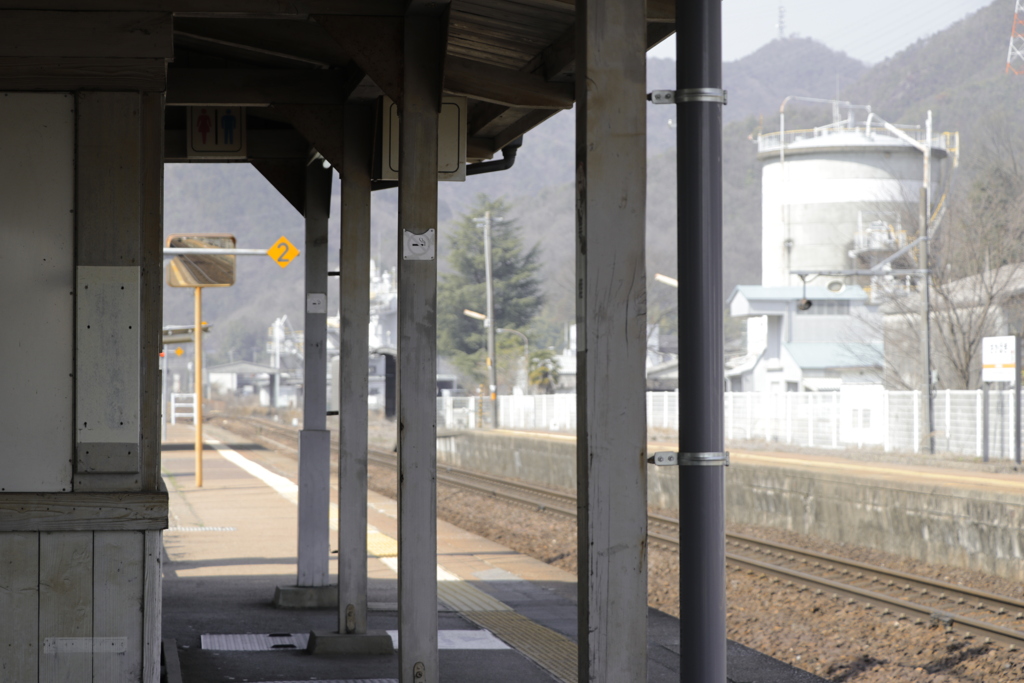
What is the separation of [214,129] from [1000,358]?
55.2ft

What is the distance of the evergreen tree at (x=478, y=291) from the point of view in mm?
88875

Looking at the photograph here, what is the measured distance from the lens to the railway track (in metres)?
9.71

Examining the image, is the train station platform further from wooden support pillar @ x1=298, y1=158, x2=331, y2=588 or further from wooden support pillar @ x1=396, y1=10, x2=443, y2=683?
wooden support pillar @ x1=396, y1=10, x2=443, y2=683

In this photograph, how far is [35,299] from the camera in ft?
14.3

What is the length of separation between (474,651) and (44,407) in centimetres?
381

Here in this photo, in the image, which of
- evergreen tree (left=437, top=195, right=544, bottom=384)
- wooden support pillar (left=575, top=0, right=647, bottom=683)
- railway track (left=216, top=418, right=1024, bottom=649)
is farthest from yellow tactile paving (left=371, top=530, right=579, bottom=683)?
evergreen tree (left=437, top=195, right=544, bottom=384)

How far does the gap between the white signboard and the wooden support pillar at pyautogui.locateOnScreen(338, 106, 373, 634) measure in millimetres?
16244

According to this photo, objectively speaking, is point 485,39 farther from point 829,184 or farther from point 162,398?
point 829,184

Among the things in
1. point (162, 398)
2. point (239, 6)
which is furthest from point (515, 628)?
point (239, 6)

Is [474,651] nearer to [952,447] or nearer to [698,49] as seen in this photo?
[698,49]

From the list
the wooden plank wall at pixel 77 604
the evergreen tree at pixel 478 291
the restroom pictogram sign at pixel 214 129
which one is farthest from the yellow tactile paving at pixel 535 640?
the evergreen tree at pixel 478 291

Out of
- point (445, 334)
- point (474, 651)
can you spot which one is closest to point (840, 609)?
point (474, 651)

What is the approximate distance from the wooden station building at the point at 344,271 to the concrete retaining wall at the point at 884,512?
803 cm

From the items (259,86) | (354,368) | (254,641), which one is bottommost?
(254,641)
